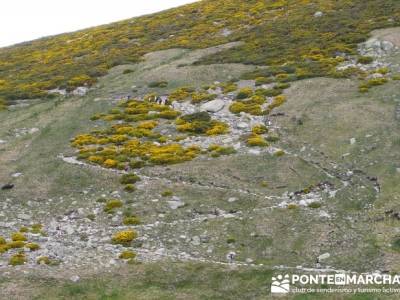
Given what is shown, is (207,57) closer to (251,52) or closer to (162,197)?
(251,52)

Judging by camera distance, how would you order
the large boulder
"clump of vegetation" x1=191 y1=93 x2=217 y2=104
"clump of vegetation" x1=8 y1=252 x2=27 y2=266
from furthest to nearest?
"clump of vegetation" x1=191 y1=93 x2=217 y2=104, the large boulder, "clump of vegetation" x1=8 y1=252 x2=27 y2=266

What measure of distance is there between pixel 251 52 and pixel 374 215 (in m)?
36.5

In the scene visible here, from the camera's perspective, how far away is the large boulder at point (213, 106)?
162 feet

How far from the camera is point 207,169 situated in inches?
1492

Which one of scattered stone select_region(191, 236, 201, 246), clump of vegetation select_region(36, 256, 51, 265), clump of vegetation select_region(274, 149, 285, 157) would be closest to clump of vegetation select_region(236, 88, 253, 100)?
clump of vegetation select_region(274, 149, 285, 157)

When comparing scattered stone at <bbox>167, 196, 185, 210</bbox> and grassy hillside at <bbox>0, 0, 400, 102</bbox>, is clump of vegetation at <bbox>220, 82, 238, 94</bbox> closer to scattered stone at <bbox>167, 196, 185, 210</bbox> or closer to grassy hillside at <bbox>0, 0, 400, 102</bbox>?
grassy hillside at <bbox>0, 0, 400, 102</bbox>

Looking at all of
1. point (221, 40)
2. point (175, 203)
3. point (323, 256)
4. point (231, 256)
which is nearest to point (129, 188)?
point (175, 203)

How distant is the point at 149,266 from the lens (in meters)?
28.0

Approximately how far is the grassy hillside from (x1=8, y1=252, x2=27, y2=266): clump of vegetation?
3206 cm

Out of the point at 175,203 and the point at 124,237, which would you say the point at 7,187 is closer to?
the point at 124,237

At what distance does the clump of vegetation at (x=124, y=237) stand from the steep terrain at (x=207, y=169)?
0.26 ft

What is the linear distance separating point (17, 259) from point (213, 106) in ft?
82.8

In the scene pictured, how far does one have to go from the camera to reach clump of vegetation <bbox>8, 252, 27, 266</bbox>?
93.0ft

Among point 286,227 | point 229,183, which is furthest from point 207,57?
point 286,227
